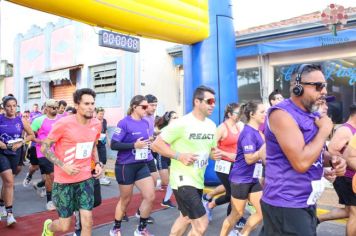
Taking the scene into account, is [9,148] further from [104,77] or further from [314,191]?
[104,77]

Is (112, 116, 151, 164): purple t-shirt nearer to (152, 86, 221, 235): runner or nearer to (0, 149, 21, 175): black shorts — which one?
(152, 86, 221, 235): runner

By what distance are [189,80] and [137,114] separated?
2.97 m

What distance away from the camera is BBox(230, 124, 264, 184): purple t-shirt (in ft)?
13.7

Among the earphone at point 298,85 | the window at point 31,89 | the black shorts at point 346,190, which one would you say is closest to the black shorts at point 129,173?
the black shorts at point 346,190

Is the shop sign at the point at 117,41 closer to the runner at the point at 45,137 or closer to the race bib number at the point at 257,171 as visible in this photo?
the runner at the point at 45,137

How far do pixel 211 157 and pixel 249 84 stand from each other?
7.11 metres

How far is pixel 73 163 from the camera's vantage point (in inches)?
157

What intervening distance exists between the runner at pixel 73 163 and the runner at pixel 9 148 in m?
1.75

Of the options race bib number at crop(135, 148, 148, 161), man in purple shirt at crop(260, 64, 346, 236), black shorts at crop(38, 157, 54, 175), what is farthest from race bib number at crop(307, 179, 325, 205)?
black shorts at crop(38, 157, 54, 175)

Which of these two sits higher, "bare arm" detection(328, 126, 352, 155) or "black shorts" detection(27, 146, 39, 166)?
"bare arm" detection(328, 126, 352, 155)

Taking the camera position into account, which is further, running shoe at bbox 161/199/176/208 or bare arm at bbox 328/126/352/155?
running shoe at bbox 161/199/176/208

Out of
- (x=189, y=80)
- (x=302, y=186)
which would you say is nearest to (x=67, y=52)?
(x=189, y=80)

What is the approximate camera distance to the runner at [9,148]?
554cm

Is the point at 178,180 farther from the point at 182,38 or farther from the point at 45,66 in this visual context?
the point at 45,66
